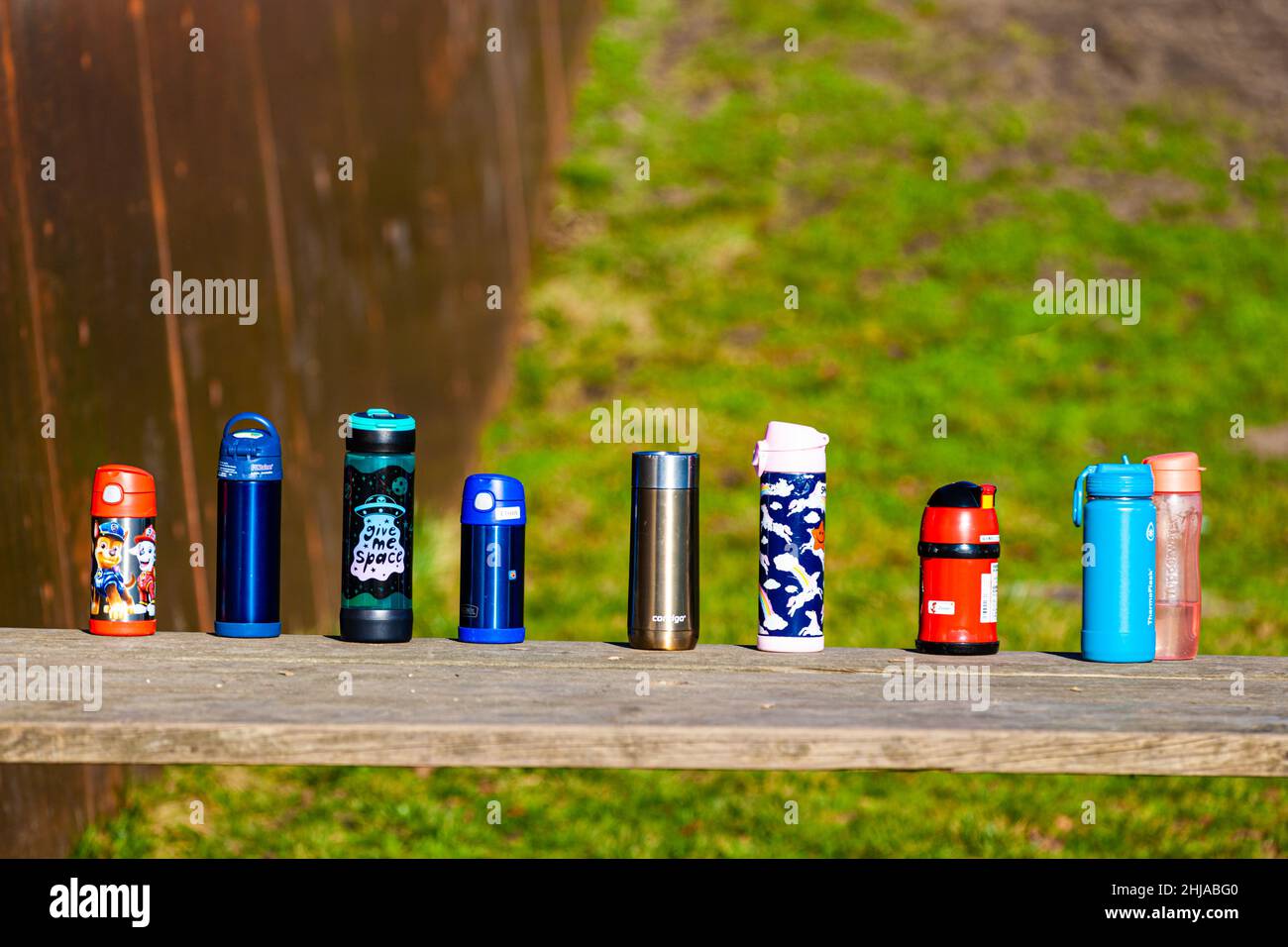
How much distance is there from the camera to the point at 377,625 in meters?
3.49

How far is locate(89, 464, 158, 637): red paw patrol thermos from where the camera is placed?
3367mm

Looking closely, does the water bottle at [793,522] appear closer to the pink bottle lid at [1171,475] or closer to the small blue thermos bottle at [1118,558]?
the small blue thermos bottle at [1118,558]

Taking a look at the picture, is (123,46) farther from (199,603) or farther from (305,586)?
(305,586)

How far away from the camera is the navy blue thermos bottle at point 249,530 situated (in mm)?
3502

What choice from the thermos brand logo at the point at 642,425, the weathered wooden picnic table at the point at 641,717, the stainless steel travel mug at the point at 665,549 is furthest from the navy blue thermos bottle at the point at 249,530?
the thermos brand logo at the point at 642,425

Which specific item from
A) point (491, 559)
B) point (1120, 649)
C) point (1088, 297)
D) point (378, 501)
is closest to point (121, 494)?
point (378, 501)

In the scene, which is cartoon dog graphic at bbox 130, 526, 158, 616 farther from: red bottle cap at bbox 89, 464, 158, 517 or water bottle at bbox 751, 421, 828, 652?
water bottle at bbox 751, 421, 828, 652

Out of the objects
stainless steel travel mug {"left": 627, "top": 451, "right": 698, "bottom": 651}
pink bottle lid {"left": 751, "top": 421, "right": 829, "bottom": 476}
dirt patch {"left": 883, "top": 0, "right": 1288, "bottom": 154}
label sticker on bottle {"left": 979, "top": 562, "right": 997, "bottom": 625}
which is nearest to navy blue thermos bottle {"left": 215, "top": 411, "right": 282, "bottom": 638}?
stainless steel travel mug {"left": 627, "top": 451, "right": 698, "bottom": 651}

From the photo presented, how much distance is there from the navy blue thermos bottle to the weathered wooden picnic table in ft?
1.17
